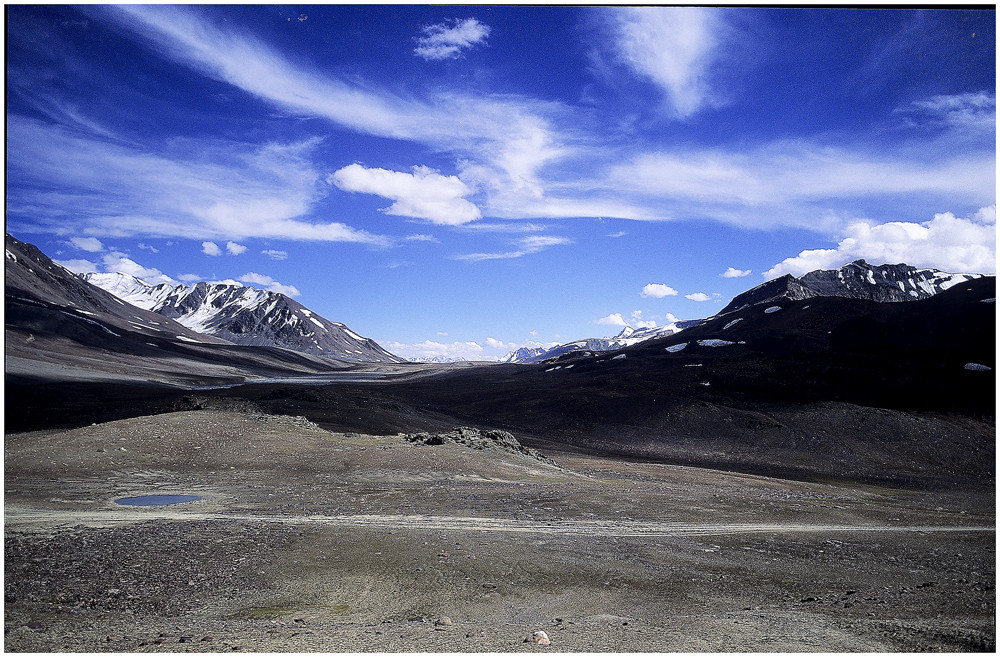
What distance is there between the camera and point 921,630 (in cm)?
527

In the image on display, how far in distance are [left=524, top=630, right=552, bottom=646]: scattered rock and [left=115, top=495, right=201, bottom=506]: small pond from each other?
36.2 feet

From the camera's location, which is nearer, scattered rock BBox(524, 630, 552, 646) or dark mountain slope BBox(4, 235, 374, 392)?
scattered rock BBox(524, 630, 552, 646)

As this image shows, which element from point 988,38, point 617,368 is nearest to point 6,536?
point 988,38

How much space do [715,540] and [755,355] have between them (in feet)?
163

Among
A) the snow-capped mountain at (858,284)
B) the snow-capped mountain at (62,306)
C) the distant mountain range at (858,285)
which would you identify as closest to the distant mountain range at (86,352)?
the snow-capped mountain at (62,306)

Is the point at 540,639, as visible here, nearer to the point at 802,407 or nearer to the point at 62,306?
the point at 802,407

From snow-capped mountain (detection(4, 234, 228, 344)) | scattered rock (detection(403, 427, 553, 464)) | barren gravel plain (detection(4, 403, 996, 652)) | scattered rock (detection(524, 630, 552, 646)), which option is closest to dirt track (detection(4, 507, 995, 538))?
barren gravel plain (detection(4, 403, 996, 652))

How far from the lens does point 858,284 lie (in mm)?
117062

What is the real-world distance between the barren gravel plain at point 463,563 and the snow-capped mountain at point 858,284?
104875 mm

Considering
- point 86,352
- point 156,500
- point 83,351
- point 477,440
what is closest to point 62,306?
point 83,351

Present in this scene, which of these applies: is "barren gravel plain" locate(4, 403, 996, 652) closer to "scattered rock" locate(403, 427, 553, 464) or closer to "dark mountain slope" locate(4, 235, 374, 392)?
"scattered rock" locate(403, 427, 553, 464)

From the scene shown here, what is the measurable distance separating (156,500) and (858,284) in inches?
5302

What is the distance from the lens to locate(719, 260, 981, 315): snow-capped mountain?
366 feet

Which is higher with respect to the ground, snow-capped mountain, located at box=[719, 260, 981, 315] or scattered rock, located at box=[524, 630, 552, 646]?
snow-capped mountain, located at box=[719, 260, 981, 315]
